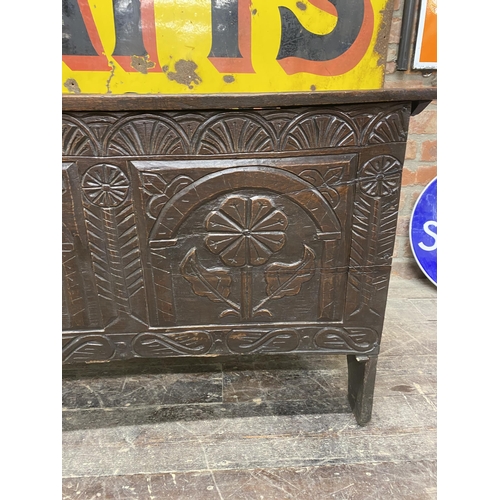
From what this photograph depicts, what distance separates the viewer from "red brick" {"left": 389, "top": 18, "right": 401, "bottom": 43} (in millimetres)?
1664

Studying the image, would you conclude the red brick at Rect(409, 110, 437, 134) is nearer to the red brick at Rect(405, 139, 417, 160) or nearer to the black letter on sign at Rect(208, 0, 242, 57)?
the red brick at Rect(405, 139, 417, 160)

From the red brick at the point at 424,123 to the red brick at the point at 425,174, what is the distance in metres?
0.17

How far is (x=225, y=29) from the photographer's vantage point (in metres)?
1.53

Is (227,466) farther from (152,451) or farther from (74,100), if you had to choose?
(74,100)

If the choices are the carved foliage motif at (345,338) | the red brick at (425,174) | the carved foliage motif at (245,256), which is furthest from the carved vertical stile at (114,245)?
the red brick at (425,174)

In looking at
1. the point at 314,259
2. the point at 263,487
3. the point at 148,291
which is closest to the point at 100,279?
the point at 148,291

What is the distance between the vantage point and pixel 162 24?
4.97 feet

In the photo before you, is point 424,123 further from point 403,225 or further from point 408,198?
point 403,225

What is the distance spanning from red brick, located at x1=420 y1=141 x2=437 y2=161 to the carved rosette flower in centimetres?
127

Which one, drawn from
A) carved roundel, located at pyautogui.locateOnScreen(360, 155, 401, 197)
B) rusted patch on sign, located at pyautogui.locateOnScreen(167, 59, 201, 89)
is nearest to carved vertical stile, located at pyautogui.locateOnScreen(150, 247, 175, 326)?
carved roundel, located at pyautogui.locateOnScreen(360, 155, 401, 197)

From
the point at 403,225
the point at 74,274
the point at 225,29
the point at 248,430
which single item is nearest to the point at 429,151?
the point at 403,225

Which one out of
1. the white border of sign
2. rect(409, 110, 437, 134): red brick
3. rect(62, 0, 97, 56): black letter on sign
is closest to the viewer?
rect(62, 0, 97, 56): black letter on sign

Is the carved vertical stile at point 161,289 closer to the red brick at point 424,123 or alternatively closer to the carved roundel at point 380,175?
the carved roundel at point 380,175

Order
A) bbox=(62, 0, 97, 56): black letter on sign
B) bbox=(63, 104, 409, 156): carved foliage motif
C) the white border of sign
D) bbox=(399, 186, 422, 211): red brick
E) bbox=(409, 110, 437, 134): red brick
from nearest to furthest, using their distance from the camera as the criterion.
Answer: bbox=(63, 104, 409, 156): carved foliage motif → bbox=(62, 0, 97, 56): black letter on sign → the white border of sign → bbox=(409, 110, 437, 134): red brick → bbox=(399, 186, 422, 211): red brick
